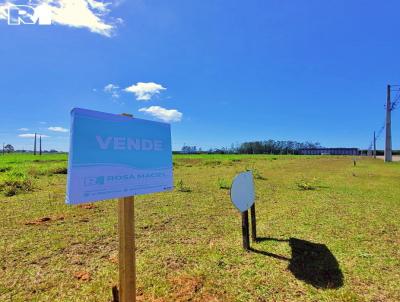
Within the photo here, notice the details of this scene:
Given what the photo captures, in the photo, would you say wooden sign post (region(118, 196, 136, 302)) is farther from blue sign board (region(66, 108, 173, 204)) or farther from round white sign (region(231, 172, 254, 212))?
round white sign (region(231, 172, 254, 212))

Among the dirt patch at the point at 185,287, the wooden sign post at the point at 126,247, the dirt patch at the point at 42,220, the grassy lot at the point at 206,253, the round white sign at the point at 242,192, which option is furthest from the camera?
the dirt patch at the point at 42,220

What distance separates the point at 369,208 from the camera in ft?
26.6

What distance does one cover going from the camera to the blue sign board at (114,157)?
7.39 ft

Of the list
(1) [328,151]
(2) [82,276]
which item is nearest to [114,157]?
(2) [82,276]

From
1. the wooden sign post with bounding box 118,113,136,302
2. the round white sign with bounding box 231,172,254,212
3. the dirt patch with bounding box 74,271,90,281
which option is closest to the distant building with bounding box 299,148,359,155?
the round white sign with bounding box 231,172,254,212

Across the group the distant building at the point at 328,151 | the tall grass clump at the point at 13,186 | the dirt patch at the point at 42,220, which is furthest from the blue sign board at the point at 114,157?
the distant building at the point at 328,151

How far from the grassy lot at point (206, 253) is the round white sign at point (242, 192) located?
75 cm

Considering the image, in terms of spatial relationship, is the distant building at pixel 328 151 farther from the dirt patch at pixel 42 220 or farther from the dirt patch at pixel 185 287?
the dirt patch at pixel 185 287

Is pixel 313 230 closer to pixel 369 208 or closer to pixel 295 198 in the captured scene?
pixel 369 208

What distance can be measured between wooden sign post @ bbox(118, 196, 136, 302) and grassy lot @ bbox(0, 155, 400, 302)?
0.78m

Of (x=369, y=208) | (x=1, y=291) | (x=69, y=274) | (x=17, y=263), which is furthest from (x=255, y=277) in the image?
(x=369, y=208)

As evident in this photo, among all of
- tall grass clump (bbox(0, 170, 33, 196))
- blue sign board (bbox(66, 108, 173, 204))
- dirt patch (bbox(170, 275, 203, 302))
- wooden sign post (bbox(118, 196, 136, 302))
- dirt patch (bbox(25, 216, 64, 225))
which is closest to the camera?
blue sign board (bbox(66, 108, 173, 204))

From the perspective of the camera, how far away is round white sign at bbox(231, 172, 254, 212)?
457 cm

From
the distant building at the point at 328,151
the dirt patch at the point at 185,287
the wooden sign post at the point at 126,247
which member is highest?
the distant building at the point at 328,151
